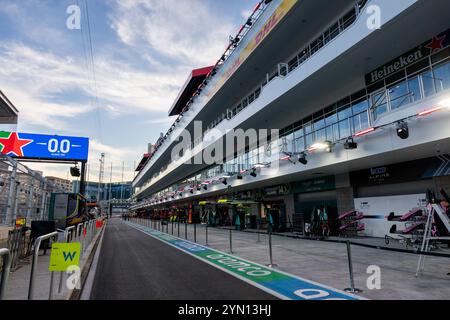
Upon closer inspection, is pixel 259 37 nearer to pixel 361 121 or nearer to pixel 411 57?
pixel 361 121

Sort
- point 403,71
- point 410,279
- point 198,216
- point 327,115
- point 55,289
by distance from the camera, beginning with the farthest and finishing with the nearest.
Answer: point 198,216
point 327,115
point 403,71
point 410,279
point 55,289

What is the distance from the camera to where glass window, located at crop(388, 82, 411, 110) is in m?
11.9

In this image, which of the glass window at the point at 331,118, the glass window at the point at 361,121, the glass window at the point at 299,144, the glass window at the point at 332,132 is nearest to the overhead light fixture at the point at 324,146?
the glass window at the point at 361,121

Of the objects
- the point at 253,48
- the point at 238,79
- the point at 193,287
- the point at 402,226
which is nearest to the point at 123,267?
the point at 193,287

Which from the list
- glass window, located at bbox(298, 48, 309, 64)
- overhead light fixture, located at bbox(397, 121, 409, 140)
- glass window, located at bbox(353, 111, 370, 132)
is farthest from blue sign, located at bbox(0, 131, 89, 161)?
overhead light fixture, located at bbox(397, 121, 409, 140)

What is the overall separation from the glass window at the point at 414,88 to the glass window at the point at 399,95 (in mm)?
155

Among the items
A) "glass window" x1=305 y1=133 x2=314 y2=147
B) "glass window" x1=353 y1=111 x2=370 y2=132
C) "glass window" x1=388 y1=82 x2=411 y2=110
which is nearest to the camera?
"glass window" x1=388 y1=82 x2=411 y2=110

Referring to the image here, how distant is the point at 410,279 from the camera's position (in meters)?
6.68

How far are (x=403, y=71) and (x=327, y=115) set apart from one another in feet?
17.6

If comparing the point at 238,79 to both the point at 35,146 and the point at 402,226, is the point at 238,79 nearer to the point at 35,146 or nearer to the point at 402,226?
the point at 402,226

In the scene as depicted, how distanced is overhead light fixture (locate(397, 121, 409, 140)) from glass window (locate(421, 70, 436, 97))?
68.5 inches

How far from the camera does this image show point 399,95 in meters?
12.2

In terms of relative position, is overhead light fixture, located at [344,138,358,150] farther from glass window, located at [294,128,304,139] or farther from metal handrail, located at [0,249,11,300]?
metal handrail, located at [0,249,11,300]

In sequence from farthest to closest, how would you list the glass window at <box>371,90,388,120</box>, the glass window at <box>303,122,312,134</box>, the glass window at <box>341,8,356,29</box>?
the glass window at <box>303,122,312,134</box>, the glass window at <box>341,8,356,29</box>, the glass window at <box>371,90,388,120</box>
